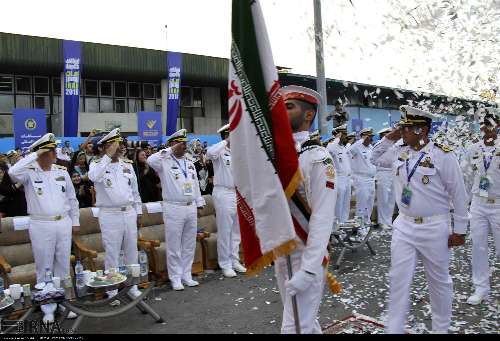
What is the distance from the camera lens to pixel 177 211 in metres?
7.33

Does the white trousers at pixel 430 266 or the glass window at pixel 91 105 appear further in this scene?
the glass window at pixel 91 105

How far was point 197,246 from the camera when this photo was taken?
8.23m

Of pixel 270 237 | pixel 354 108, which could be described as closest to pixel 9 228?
pixel 270 237

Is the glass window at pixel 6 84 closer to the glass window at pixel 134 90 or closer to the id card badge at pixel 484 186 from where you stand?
the glass window at pixel 134 90

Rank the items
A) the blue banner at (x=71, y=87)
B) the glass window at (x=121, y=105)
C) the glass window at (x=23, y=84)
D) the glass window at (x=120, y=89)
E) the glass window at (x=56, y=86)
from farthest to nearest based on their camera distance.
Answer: the glass window at (x=121, y=105), the glass window at (x=120, y=89), the glass window at (x=56, y=86), the glass window at (x=23, y=84), the blue banner at (x=71, y=87)

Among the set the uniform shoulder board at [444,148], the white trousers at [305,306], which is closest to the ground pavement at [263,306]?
the uniform shoulder board at [444,148]

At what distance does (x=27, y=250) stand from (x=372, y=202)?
835 centimetres

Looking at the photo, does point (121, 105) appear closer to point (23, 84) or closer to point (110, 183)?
point (23, 84)

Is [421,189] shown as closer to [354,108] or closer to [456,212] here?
[456,212]

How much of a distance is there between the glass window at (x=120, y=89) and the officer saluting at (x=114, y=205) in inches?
797

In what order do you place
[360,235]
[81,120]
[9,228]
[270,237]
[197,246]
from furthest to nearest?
[81,120], [360,235], [197,246], [9,228], [270,237]

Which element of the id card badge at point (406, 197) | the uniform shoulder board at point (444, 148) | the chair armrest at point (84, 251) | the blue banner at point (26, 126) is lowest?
the chair armrest at point (84, 251)

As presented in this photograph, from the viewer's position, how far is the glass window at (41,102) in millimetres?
23516

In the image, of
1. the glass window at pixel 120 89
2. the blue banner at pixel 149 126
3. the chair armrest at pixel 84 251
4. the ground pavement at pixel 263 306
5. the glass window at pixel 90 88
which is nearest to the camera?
the ground pavement at pixel 263 306
